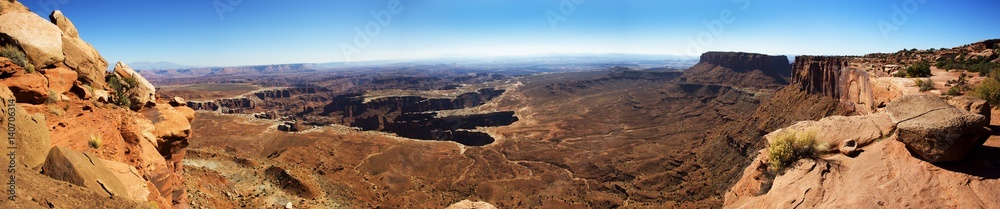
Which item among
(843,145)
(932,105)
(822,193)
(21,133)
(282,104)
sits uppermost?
(932,105)

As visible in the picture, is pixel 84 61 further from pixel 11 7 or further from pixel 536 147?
pixel 536 147

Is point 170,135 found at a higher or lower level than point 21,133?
lower

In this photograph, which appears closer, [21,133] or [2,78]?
[21,133]

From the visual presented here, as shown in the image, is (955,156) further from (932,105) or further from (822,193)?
(822,193)

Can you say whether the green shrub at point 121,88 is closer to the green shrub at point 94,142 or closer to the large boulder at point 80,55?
the large boulder at point 80,55

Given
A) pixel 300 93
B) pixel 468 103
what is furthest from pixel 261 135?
pixel 300 93

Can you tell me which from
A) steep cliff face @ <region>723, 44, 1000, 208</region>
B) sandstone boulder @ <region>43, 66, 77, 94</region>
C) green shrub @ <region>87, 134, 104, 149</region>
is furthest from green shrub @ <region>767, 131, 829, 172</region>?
sandstone boulder @ <region>43, 66, 77, 94</region>

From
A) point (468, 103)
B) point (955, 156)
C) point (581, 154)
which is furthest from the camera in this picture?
point (468, 103)

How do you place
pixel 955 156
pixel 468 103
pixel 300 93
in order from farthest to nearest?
pixel 300 93 → pixel 468 103 → pixel 955 156
